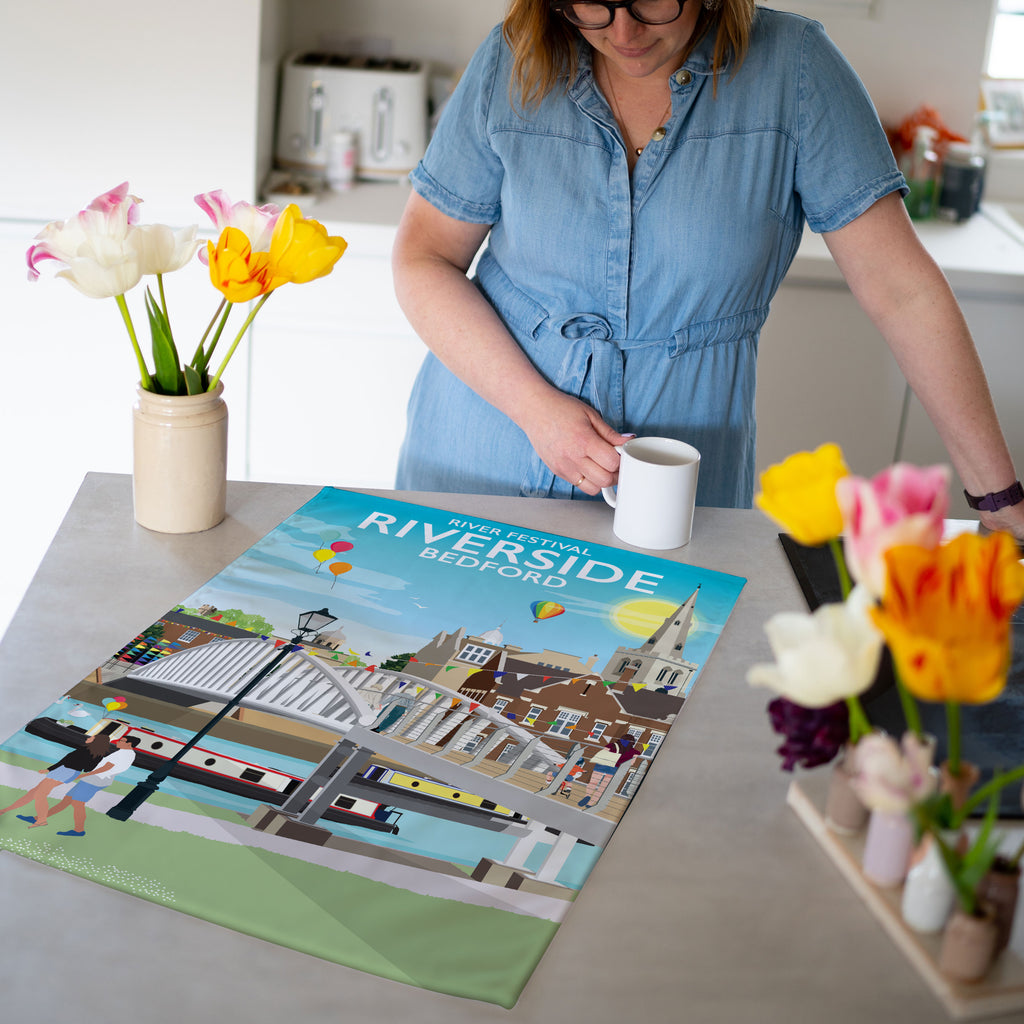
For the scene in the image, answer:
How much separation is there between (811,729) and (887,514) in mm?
174

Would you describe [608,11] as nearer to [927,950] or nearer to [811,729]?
[811,729]

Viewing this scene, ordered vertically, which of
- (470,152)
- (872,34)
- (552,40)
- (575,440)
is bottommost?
(575,440)

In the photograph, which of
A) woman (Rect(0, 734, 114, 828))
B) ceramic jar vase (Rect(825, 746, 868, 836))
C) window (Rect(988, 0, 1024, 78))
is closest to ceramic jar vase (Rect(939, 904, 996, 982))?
ceramic jar vase (Rect(825, 746, 868, 836))

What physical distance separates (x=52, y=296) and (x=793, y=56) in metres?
1.67

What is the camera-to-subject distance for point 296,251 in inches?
38.8

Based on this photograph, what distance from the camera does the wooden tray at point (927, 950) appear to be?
62 centimetres

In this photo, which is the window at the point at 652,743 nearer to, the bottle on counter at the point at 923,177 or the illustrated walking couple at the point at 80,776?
the illustrated walking couple at the point at 80,776

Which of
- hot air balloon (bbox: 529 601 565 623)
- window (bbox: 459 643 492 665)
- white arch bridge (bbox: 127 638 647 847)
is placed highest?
hot air balloon (bbox: 529 601 565 623)

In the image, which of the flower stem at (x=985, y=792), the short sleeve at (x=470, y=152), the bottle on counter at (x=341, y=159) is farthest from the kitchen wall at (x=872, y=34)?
the flower stem at (x=985, y=792)

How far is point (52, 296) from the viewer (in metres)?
2.33

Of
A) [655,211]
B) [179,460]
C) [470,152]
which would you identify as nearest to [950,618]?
[179,460]

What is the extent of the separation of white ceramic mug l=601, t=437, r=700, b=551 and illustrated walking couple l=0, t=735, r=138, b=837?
523 mm

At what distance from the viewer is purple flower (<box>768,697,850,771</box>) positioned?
24.8 inches

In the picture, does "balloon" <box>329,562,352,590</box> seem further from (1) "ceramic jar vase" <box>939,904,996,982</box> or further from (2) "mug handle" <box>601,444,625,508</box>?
(1) "ceramic jar vase" <box>939,904,996,982</box>
